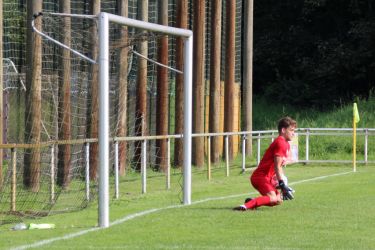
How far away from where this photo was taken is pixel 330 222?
13141mm

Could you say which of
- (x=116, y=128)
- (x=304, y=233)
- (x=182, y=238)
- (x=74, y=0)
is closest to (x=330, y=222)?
(x=304, y=233)

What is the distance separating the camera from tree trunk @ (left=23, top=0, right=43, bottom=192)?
17.8 metres

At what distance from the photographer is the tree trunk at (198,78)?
87.4ft

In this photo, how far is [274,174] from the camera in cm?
1498

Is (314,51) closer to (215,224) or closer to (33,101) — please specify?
(33,101)

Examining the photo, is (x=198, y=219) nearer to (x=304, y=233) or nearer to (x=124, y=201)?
(x=304, y=233)

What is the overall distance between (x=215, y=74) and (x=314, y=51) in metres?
24.4

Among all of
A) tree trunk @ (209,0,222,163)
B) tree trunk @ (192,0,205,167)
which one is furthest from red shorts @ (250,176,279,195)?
tree trunk @ (209,0,222,163)

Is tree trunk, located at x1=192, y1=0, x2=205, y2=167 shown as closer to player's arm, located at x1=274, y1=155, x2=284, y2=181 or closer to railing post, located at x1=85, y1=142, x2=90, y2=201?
railing post, located at x1=85, y1=142, x2=90, y2=201

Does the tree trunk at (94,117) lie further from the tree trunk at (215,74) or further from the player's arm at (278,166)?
the tree trunk at (215,74)

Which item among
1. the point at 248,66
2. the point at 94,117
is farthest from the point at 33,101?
the point at 248,66

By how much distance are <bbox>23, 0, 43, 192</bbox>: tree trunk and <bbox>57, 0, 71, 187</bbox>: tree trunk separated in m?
0.46

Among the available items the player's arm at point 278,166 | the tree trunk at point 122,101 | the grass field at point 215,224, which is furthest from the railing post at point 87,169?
the player's arm at point 278,166

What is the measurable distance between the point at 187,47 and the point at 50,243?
574cm
